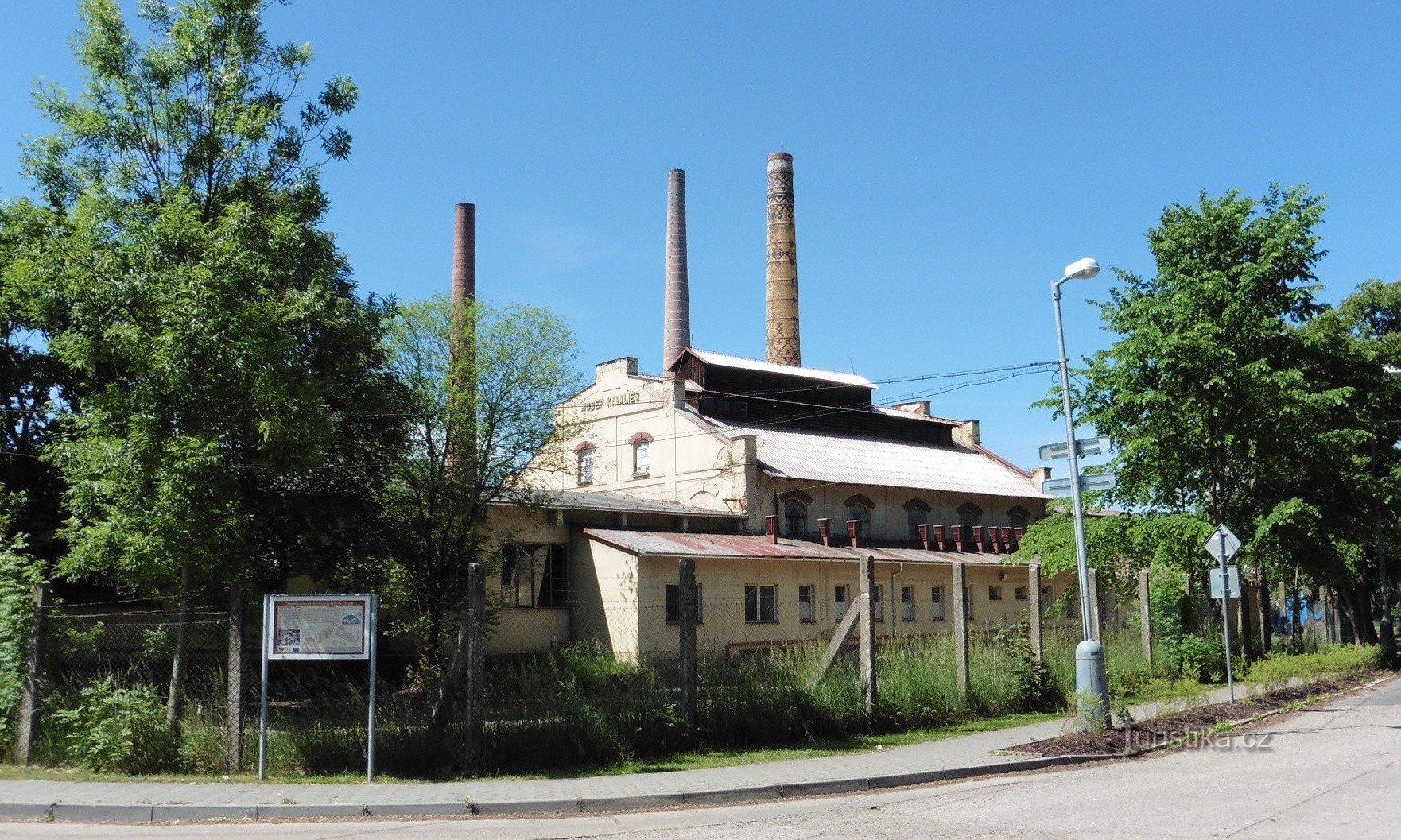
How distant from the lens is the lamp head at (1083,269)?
613 inches

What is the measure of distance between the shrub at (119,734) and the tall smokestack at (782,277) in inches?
1702

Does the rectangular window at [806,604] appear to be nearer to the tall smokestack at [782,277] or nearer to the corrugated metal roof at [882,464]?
the corrugated metal roof at [882,464]

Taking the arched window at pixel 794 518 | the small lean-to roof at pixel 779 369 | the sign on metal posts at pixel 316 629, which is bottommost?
the sign on metal posts at pixel 316 629

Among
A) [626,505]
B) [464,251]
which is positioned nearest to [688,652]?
[626,505]

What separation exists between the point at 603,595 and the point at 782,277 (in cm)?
2648

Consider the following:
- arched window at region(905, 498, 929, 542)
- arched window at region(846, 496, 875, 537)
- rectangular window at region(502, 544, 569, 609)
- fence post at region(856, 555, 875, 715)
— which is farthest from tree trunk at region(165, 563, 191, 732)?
arched window at region(905, 498, 929, 542)

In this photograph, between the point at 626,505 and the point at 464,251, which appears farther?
the point at 464,251

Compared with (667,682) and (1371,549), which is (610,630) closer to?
(667,682)

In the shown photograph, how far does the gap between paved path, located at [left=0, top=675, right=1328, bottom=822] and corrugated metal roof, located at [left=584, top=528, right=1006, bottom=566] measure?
16275 millimetres

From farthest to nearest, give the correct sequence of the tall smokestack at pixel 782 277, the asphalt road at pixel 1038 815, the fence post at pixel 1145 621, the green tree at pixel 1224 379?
the tall smokestack at pixel 782 277, the green tree at pixel 1224 379, the fence post at pixel 1145 621, the asphalt road at pixel 1038 815

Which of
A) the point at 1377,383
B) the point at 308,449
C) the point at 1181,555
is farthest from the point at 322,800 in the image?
the point at 1377,383

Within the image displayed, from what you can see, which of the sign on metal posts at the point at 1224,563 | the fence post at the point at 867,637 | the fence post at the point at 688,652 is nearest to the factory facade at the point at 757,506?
the sign on metal posts at the point at 1224,563

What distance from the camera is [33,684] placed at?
13125 mm

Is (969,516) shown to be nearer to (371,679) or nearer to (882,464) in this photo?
(882,464)
